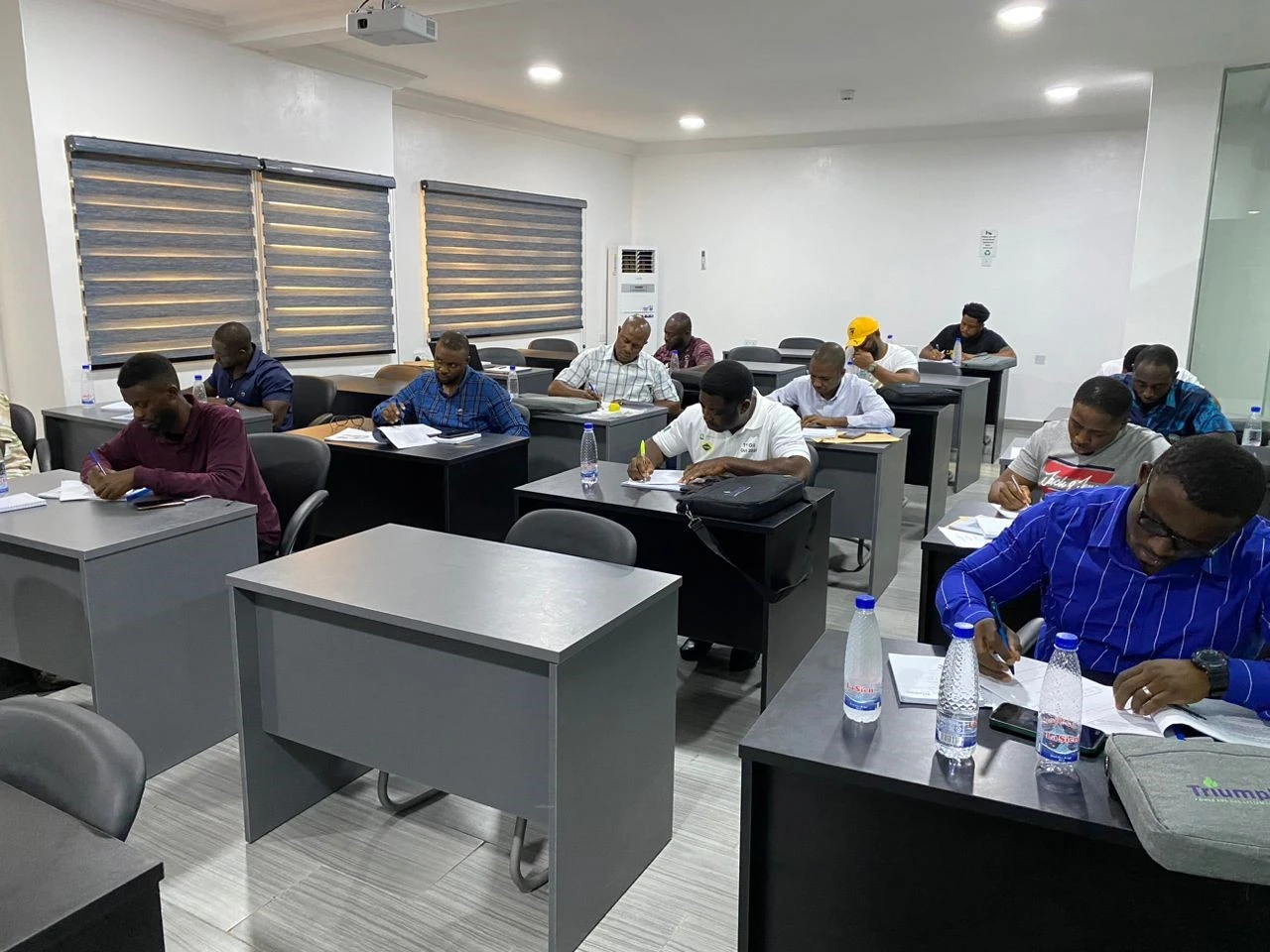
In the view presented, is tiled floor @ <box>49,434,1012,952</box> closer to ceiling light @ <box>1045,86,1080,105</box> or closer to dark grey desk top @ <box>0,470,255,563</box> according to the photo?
dark grey desk top @ <box>0,470,255,563</box>

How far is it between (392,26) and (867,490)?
3.09 metres

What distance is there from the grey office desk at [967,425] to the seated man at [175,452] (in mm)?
4185

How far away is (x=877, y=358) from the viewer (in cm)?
590

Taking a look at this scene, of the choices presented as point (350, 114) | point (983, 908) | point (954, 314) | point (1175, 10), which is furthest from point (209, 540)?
point (954, 314)

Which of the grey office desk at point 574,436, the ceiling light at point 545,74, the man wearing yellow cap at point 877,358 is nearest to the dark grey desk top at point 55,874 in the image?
the grey office desk at point 574,436

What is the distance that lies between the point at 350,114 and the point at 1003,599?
6124 mm

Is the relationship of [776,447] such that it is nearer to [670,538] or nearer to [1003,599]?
[670,538]

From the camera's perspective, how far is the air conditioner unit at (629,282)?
10.3m

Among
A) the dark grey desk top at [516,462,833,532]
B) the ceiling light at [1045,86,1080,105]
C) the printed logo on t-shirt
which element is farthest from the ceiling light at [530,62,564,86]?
the printed logo on t-shirt

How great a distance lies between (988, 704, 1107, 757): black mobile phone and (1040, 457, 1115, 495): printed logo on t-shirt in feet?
5.21

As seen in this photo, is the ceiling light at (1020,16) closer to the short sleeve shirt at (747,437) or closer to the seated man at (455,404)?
the short sleeve shirt at (747,437)

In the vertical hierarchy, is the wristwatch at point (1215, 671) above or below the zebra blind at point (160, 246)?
below

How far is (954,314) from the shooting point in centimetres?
912

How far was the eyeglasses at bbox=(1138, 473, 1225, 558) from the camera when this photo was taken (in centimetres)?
160
